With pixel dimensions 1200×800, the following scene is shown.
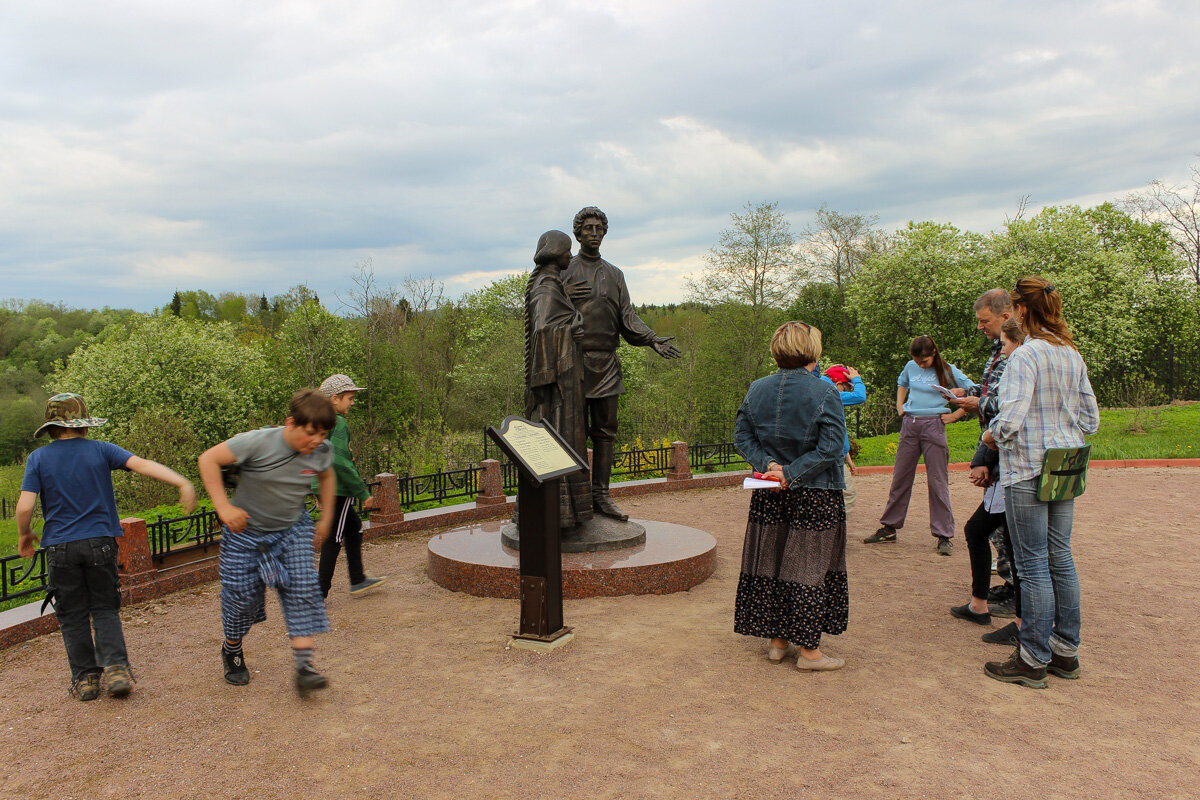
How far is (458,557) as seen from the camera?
18.9 ft

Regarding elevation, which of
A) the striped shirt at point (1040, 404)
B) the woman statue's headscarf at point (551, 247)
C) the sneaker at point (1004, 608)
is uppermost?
the woman statue's headscarf at point (551, 247)

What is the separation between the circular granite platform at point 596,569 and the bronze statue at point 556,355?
1.71 ft

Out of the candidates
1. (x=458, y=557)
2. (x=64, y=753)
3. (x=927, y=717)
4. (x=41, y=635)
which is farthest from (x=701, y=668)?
(x=41, y=635)

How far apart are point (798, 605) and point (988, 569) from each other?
1540mm

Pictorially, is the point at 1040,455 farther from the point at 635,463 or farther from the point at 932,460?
the point at 635,463

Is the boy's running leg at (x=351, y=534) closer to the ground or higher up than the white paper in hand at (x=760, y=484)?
closer to the ground

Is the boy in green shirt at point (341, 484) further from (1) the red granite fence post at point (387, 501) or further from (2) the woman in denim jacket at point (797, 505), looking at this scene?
(2) the woman in denim jacket at point (797, 505)

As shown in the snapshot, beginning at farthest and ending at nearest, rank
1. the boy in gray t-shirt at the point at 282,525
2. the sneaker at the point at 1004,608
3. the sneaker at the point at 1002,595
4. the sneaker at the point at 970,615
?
the sneaker at the point at 1002,595 < the sneaker at the point at 1004,608 < the sneaker at the point at 970,615 < the boy in gray t-shirt at the point at 282,525

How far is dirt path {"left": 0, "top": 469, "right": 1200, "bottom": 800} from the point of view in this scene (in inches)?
113

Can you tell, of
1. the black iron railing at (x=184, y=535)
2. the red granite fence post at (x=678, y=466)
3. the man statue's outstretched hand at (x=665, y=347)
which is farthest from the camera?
the red granite fence post at (x=678, y=466)

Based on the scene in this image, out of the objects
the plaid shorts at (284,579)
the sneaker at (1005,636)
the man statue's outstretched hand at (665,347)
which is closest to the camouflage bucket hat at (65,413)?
the plaid shorts at (284,579)

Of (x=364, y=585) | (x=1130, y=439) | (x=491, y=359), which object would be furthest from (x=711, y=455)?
(x=491, y=359)

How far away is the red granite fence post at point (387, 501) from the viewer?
7.88 meters

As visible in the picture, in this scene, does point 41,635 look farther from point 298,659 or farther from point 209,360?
point 209,360
